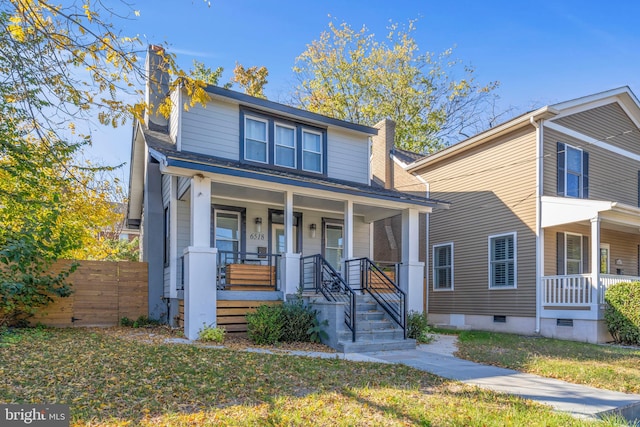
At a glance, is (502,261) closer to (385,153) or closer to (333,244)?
(333,244)

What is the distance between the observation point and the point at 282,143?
1262cm

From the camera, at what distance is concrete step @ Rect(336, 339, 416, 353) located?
818 cm

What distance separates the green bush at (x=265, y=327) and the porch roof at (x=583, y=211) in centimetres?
806

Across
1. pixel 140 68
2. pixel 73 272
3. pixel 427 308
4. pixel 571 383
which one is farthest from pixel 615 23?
pixel 73 272

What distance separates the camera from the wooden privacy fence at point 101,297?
10516mm

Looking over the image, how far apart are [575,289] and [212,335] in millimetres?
9196

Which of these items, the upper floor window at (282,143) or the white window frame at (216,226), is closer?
the white window frame at (216,226)

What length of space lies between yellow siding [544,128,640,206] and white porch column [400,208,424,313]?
167 inches

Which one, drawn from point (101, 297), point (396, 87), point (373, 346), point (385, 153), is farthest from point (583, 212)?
point (396, 87)

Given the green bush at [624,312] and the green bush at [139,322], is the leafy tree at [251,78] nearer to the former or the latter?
the green bush at [139,322]

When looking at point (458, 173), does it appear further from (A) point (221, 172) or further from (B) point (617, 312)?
(A) point (221, 172)

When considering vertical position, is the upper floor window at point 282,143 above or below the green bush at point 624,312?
above

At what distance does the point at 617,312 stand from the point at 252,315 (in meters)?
8.67

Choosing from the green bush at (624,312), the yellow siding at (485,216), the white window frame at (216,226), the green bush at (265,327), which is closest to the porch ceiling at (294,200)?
the white window frame at (216,226)
